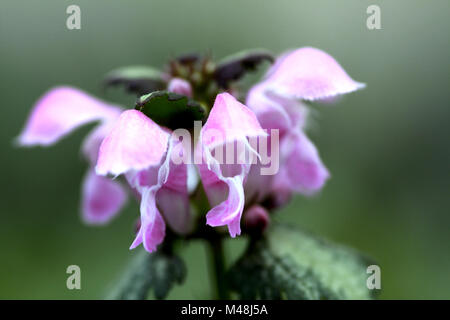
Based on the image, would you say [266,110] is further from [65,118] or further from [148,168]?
[65,118]

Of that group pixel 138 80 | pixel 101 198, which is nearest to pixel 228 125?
pixel 138 80

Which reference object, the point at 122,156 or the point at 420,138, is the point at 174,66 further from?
the point at 420,138

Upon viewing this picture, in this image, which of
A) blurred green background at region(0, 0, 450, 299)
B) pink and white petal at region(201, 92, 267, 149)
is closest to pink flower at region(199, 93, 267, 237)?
pink and white petal at region(201, 92, 267, 149)

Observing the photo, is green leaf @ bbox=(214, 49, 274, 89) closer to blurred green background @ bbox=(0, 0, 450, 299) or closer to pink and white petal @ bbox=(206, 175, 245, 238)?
pink and white petal @ bbox=(206, 175, 245, 238)

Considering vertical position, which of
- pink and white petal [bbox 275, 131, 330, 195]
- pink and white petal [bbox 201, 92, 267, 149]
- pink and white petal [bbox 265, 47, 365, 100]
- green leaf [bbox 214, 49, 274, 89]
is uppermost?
green leaf [bbox 214, 49, 274, 89]

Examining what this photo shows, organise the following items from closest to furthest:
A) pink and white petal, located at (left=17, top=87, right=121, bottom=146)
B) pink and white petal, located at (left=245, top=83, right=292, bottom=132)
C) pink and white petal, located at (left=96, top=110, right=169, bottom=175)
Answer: pink and white petal, located at (left=96, top=110, right=169, bottom=175), pink and white petal, located at (left=245, top=83, right=292, bottom=132), pink and white petal, located at (left=17, top=87, right=121, bottom=146)

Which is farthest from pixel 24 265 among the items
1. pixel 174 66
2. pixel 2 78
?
pixel 174 66
